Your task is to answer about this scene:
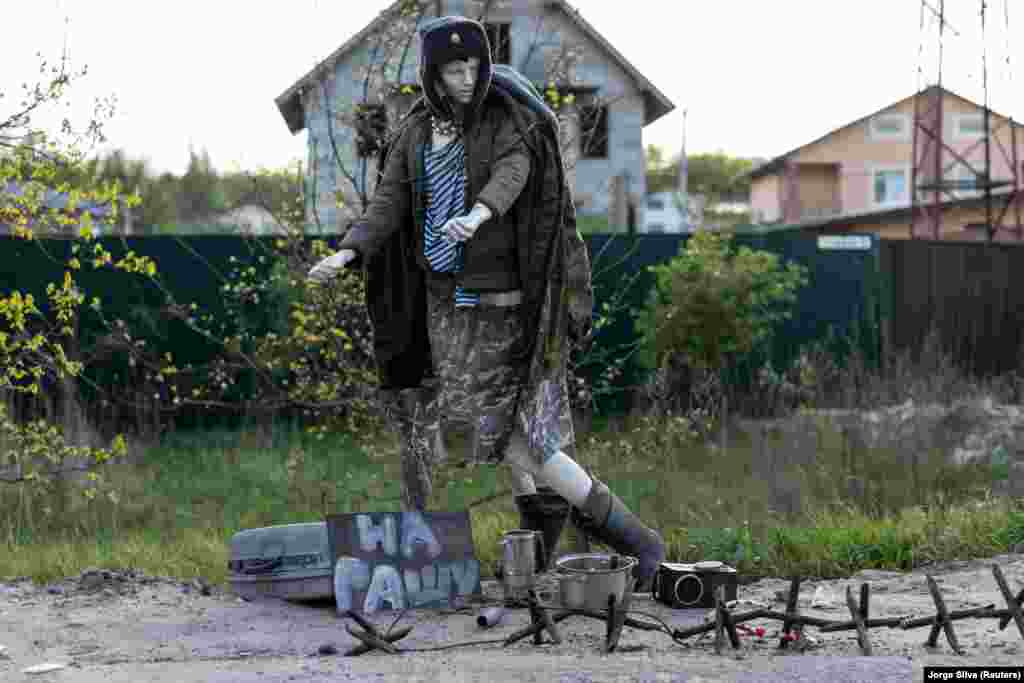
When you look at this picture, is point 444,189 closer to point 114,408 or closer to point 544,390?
point 544,390

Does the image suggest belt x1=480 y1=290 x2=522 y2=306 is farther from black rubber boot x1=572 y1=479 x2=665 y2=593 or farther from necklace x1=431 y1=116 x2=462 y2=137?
black rubber boot x1=572 y1=479 x2=665 y2=593

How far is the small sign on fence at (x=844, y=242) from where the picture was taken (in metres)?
13.1

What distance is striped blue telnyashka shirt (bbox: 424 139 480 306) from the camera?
13.9 ft

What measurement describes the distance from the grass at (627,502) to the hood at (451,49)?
2.03 metres

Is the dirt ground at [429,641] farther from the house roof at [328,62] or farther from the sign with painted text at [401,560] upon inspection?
the house roof at [328,62]

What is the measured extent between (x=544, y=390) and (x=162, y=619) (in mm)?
1557

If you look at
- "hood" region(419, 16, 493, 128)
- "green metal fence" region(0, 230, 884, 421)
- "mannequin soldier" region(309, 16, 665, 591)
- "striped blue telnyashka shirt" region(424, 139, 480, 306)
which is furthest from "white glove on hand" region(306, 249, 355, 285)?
"green metal fence" region(0, 230, 884, 421)

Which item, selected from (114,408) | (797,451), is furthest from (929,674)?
(114,408)

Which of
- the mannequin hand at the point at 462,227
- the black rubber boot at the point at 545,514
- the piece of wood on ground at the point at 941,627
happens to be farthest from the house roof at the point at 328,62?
the piece of wood on ground at the point at 941,627

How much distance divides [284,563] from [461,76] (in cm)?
188

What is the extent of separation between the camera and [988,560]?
195 inches

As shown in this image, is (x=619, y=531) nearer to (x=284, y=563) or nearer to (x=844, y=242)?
(x=284, y=563)

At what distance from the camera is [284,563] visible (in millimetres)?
4469

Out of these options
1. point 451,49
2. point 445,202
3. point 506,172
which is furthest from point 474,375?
point 451,49
